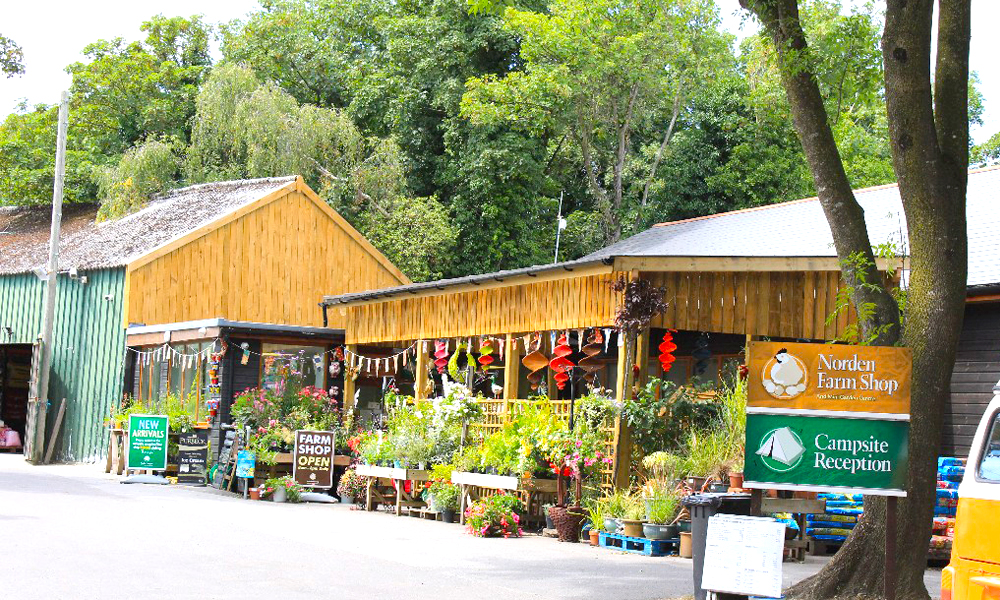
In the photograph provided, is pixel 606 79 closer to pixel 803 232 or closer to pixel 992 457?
pixel 803 232

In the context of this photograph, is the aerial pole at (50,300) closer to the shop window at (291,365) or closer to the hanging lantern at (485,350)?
the shop window at (291,365)

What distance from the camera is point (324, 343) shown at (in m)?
23.6

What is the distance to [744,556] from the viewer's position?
8.60m

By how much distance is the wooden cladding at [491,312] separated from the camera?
16141 mm

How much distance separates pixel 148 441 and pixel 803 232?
12.9m

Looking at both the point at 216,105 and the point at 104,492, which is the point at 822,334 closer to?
the point at 104,492

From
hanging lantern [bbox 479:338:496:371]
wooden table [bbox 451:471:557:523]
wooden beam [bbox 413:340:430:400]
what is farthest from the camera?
wooden beam [bbox 413:340:430:400]

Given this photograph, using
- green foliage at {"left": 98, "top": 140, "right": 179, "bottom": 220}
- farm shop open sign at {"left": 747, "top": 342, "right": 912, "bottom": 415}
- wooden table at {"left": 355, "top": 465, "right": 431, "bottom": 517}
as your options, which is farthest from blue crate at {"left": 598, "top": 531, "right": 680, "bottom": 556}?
green foliage at {"left": 98, "top": 140, "right": 179, "bottom": 220}

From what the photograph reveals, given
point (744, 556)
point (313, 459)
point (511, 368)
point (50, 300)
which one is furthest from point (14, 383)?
point (744, 556)

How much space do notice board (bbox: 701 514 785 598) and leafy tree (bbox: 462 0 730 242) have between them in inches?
1143

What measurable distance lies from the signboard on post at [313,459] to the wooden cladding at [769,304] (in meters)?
7.31

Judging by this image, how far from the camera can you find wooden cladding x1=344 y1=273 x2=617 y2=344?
53.0 ft

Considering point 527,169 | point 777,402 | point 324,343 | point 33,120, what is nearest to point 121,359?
point 324,343

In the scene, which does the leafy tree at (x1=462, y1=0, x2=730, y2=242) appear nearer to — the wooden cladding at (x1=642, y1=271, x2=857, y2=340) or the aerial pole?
the aerial pole
